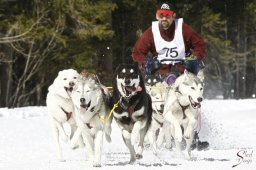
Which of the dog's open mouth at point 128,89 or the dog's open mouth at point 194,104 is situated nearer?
the dog's open mouth at point 128,89

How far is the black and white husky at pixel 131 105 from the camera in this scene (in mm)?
8180

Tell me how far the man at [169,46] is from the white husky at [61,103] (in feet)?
3.96

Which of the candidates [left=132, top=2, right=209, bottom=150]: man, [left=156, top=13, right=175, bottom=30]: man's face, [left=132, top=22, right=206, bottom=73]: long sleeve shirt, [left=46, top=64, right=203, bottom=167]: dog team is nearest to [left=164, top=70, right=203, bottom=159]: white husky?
[left=46, top=64, right=203, bottom=167]: dog team

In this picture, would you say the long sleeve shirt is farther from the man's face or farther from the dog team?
the dog team

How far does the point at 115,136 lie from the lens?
512 inches

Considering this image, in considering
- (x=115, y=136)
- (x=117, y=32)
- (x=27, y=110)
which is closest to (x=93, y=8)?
(x=117, y=32)

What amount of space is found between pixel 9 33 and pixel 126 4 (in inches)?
244

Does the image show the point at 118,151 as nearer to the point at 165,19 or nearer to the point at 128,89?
the point at 165,19

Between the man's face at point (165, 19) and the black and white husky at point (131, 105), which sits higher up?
the man's face at point (165, 19)

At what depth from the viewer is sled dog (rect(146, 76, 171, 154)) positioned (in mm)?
9443

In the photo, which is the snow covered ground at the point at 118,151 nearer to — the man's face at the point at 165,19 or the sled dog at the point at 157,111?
the sled dog at the point at 157,111

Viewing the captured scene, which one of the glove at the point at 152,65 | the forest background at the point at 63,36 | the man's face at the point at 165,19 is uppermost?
the forest background at the point at 63,36

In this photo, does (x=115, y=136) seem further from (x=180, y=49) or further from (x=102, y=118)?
(x=102, y=118)

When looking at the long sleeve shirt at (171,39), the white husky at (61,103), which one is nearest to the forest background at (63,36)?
the long sleeve shirt at (171,39)
